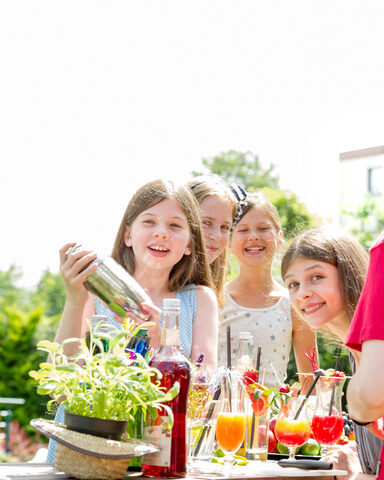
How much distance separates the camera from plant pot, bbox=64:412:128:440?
5.30ft

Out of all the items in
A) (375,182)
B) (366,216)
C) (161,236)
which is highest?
(375,182)

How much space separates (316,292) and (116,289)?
110 cm

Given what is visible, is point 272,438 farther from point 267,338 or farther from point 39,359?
point 39,359

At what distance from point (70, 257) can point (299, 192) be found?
44.4 feet

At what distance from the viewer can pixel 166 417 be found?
68.2 inches

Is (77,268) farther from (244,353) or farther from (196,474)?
(244,353)

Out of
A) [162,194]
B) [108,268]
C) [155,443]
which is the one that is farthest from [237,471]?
[162,194]

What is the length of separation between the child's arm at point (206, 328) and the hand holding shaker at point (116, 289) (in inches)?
28.4

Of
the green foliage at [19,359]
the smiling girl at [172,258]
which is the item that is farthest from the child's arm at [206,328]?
the green foliage at [19,359]

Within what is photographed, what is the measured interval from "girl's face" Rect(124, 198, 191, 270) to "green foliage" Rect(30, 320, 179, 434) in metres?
1.13

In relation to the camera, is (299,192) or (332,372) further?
(299,192)

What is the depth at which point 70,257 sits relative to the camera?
1996mm

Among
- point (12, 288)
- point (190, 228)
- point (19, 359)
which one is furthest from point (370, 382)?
point (12, 288)

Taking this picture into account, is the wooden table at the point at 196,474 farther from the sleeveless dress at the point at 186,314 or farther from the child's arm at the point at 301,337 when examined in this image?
the child's arm at the point at 301,337
